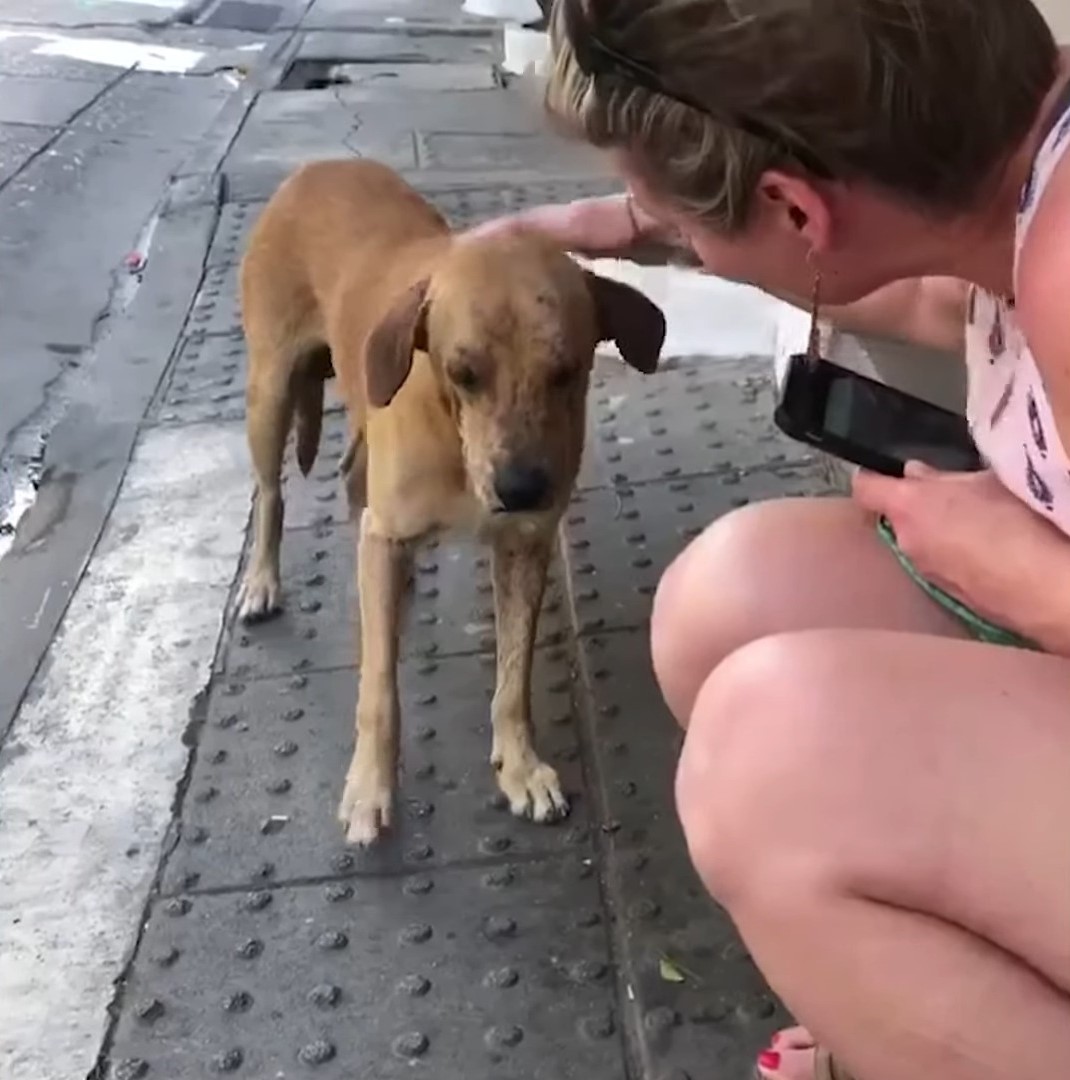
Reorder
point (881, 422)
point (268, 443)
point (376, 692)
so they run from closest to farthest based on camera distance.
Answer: point (881, 422) → point (376, 692) → point (268, 443)

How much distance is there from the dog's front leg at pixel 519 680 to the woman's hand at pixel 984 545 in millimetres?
765

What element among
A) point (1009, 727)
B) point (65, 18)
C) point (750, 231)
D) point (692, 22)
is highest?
point (692, 22)

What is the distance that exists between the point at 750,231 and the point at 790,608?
330 mm

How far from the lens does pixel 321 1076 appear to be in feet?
5.61

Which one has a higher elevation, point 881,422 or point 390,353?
point 881,422

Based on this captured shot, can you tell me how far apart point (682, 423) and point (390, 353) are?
1.15m

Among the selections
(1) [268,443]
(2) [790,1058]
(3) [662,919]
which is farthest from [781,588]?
(1) [268,443]

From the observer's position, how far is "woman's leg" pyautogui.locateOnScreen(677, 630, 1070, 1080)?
45.9 inches

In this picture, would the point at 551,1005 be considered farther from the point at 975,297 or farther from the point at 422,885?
the point at 975,297

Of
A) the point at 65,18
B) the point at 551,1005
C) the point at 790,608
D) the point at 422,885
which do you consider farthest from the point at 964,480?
the point at 65,18

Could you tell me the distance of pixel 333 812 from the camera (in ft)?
7.02

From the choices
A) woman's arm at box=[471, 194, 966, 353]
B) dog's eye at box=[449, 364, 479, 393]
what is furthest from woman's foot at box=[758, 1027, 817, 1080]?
dog's eye at box=[449, 364, 479, 393]

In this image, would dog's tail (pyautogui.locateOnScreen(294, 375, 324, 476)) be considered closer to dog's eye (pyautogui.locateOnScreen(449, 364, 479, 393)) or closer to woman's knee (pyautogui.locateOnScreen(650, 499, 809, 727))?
dog's eye (pyautogui.locateOnScreen(449, 364, 479, 393))

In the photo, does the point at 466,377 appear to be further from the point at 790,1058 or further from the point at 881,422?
the point at 790,1058
